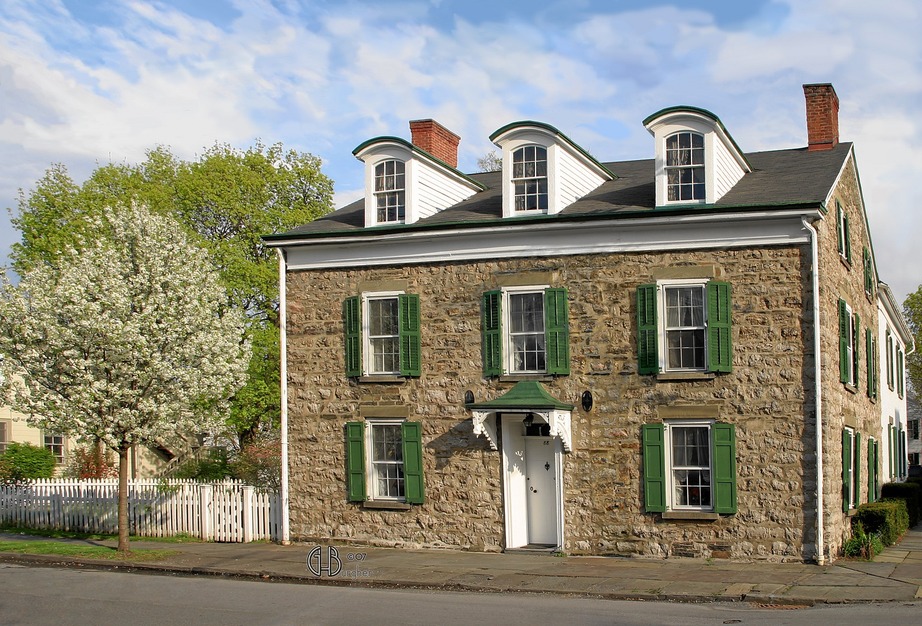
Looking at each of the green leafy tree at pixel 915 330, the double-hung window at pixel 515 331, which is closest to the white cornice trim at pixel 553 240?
the double-hung window at pixel 515 331

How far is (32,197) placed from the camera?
130 feet

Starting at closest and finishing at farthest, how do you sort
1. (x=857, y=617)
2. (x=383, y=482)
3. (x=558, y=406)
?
(x=857, y=617)
(x=558, y=406)
(x=383, y=482)

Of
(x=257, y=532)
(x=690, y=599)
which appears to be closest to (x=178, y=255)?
(x=257, y=532)

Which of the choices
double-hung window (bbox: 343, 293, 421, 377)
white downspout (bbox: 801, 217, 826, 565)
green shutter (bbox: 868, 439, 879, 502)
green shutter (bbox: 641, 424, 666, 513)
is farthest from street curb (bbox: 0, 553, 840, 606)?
green shutter (bbox: 868, 439, 879, 502)

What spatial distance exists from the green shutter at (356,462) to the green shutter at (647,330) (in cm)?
613

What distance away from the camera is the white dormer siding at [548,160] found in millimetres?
20828

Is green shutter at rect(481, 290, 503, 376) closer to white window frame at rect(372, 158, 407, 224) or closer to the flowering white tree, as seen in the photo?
white window frame at rect(372, 158, 407, 224)

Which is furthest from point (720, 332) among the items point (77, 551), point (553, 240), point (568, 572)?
point (77, 551)

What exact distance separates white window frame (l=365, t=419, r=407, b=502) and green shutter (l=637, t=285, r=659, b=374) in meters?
5.26

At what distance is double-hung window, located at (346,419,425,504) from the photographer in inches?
853

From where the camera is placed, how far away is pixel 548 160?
20.9 meters

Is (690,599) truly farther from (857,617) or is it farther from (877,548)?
(877,548)

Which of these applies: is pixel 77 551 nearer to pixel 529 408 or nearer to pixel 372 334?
pixel 372 334

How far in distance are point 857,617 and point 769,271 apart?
24.5 feet
